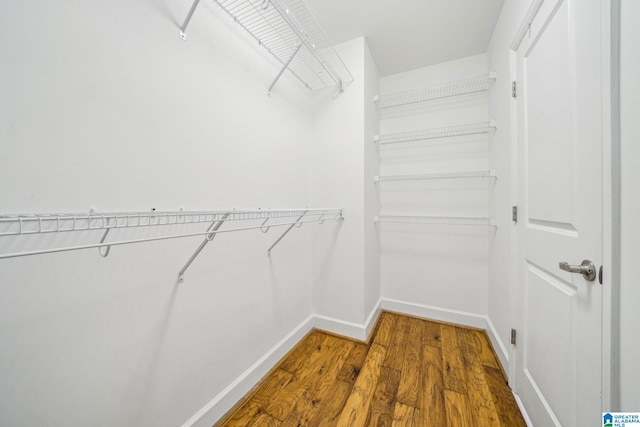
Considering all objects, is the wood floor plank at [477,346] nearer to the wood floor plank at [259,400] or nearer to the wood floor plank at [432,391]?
the wood floor plank at [432,391]

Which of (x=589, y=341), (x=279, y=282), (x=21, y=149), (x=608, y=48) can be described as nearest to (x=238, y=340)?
(x=279, y=282)

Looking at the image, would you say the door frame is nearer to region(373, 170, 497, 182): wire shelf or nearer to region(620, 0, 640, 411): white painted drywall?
region(620, 0, 640, 411): white painted drywall

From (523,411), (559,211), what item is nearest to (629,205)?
(559,211)

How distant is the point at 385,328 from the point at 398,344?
239 millimetres

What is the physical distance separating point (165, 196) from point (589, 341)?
1673 mm

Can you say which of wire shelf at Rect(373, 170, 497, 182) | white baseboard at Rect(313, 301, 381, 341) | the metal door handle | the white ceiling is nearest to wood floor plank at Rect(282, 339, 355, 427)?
white baseboard at Rect(313, 301, 381, 341)

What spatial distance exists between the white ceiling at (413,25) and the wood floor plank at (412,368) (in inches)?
98.8

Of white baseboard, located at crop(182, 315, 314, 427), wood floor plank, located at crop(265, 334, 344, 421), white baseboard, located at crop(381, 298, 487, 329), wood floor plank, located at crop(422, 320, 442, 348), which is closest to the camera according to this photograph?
white baseboard, located at crop(182, 315, 314, 427)

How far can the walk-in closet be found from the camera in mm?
649

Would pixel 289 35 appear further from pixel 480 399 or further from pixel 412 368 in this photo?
pixel 480 399

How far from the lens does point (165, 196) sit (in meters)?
0.94

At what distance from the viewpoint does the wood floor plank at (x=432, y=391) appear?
3.82ft

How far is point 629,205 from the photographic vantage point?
0.61 metres

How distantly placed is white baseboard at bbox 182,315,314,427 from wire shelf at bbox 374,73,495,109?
225cm
